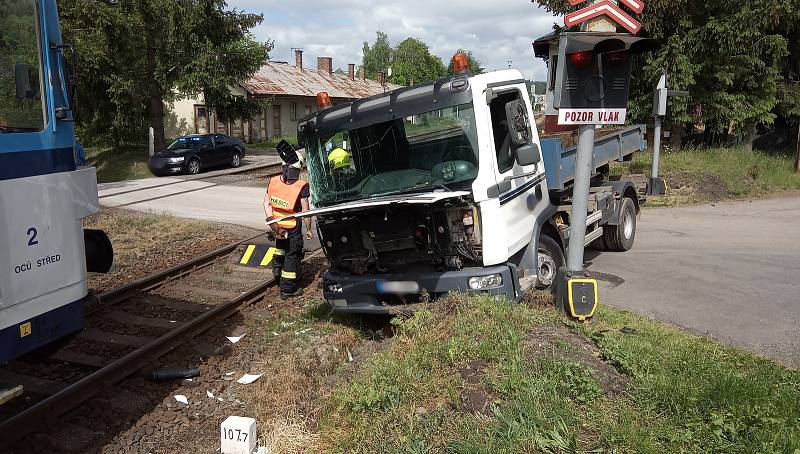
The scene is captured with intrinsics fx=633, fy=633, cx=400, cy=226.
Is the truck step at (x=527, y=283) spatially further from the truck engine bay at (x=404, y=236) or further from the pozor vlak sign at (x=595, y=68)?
the pozor vlak sign at (x=595, y=68)

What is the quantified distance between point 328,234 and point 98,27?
22.9 metres

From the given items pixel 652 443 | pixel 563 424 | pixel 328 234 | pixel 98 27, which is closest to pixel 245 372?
pixel 328 234

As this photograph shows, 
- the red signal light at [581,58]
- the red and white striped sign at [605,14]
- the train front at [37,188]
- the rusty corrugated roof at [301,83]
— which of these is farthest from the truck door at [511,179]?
the rusty corrugated roof at [301,83]

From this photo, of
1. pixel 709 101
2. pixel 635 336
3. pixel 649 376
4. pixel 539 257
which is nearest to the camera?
pixel 649 376

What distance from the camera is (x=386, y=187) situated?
6.11 meters

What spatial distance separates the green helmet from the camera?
642 centimetres

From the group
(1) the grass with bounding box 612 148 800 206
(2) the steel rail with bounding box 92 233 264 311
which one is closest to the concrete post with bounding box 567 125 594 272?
(2) the steel rail with bounding box 92 233 264 311

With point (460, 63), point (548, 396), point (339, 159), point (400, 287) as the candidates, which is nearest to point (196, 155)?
point (339, 159)

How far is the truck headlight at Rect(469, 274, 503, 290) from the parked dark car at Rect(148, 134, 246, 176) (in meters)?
20.8

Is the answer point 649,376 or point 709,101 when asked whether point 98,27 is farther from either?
point 649,376

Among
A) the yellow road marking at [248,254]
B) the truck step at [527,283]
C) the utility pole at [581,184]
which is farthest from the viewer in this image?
the yellow road marking at [248,254]

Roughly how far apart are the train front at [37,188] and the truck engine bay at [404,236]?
2.46 meters

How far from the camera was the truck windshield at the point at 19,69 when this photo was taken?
3.79 m

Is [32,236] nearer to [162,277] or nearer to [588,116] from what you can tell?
[588,116]
